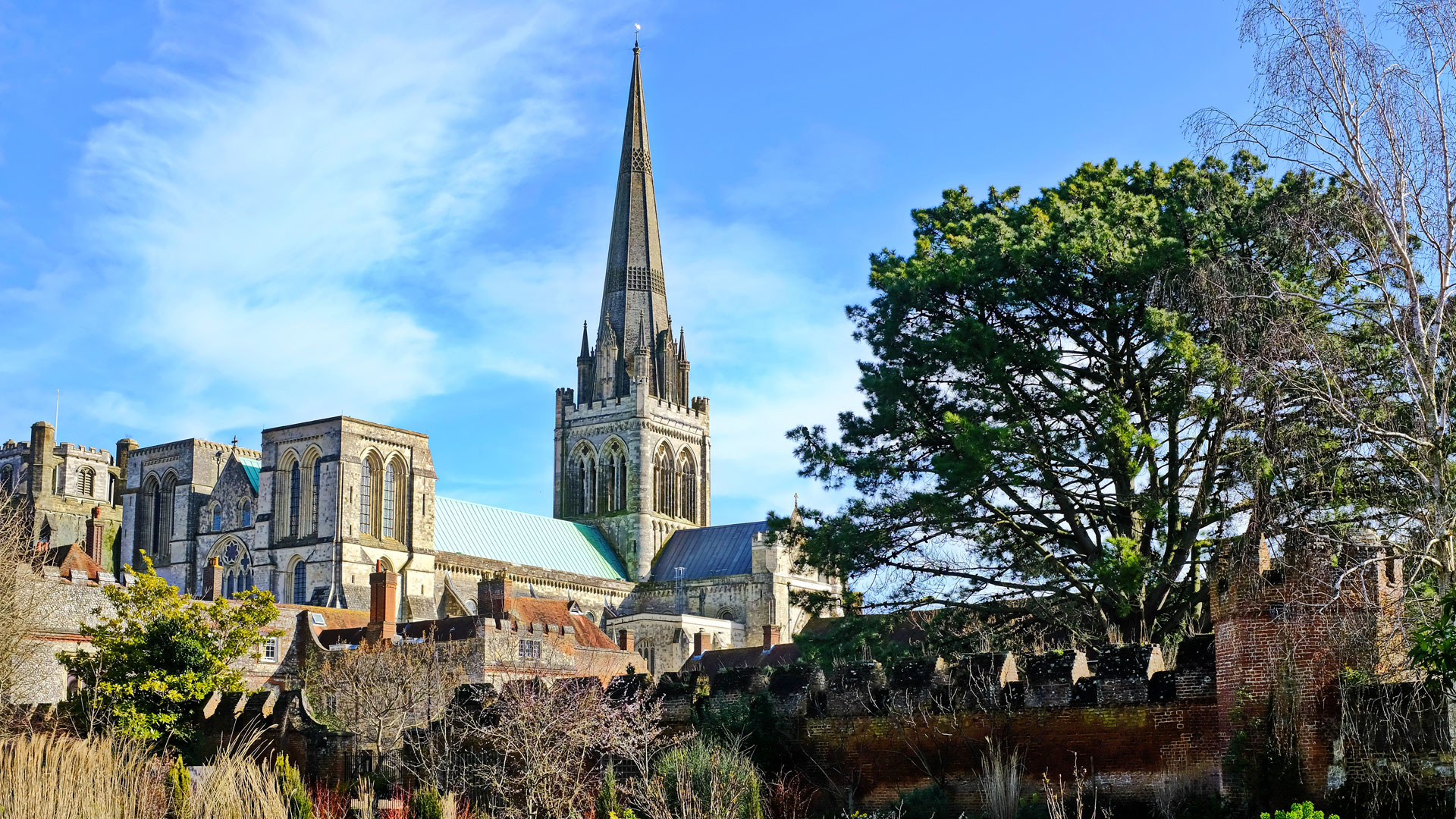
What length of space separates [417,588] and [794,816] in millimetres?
60623

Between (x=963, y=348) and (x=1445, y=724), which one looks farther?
(x=963, y=348)

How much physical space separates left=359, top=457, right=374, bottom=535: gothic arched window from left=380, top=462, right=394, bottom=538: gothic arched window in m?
0.65

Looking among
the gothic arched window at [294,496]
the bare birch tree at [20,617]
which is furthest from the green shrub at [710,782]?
the gothic arched window at [294,496]

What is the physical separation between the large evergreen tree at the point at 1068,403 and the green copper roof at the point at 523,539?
5707cm

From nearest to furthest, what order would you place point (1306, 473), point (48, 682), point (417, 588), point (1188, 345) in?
point (1306, 473)
point (1188, 345)
point (48, 682)
point (417, 588)

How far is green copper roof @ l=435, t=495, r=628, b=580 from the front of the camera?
83500 millimetres

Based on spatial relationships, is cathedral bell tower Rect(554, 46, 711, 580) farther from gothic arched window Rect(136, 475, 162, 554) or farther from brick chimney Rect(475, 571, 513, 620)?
brick chimney Rect(475, 571, 513, 620)

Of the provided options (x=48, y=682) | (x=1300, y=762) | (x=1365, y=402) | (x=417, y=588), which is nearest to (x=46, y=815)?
(x=1300, y=762)

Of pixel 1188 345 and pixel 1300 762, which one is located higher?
pixel 1188 345

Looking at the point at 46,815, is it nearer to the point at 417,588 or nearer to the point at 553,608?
the point at 553,608

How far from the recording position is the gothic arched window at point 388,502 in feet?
254

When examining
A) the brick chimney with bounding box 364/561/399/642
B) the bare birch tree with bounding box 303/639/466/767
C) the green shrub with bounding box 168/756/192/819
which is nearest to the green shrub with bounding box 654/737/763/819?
the green shrub with bounding box 168/756/192/819

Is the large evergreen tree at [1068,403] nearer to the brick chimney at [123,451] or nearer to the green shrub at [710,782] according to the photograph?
the green shrub at [710,782]

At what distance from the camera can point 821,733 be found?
67.3 ft
